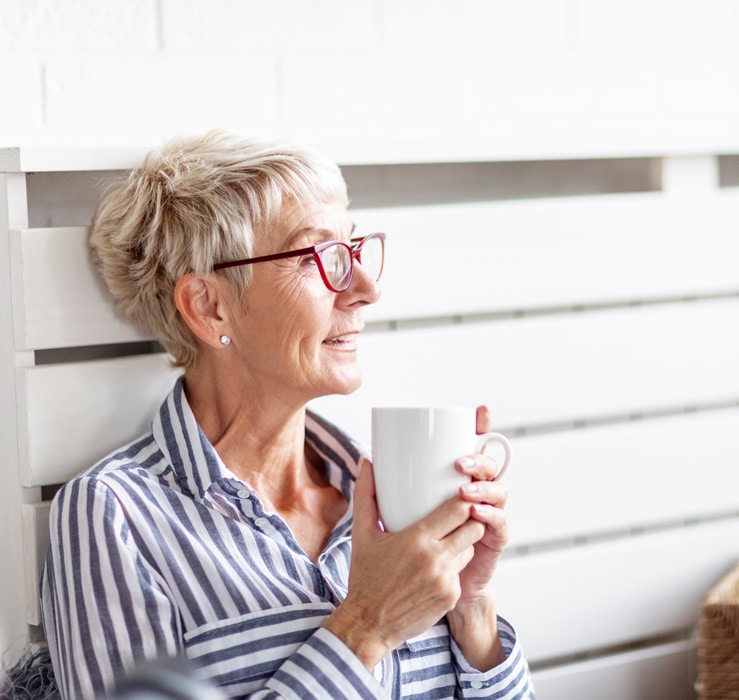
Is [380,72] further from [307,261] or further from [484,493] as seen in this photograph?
[484,493]

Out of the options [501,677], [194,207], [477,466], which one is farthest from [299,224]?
[501,677]

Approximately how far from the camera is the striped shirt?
1.09 m

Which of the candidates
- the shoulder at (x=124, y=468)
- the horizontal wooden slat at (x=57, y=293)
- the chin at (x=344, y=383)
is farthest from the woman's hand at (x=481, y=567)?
the horizontal wooden slat at (x=57, y=293)

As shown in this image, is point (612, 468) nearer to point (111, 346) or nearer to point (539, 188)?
point (539, 188)

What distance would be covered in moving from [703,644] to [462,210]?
27.8 inches

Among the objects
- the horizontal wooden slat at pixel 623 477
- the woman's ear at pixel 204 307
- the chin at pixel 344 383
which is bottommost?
the horizontal wooden slat at pixel 623 477

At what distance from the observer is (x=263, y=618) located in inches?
45.7

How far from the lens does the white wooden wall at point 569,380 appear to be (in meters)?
1.35

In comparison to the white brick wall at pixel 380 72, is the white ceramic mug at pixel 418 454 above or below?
below

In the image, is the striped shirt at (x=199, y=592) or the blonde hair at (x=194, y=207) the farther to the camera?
the blonde hair at (x=194, y=207)

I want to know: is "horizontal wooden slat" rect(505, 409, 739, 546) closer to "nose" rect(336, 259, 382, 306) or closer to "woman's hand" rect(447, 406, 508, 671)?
"woman's hand" rect(447, 406, 508, 671)

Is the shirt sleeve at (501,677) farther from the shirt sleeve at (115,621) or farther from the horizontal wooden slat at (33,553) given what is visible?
the horizontal wooden slat at (33,553)

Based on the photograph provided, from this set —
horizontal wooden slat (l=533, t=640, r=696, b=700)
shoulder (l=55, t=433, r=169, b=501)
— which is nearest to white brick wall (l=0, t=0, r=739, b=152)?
shoulder (l=55, t=433, r=169, b=501)

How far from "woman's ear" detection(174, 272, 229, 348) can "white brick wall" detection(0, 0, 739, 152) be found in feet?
0.87
